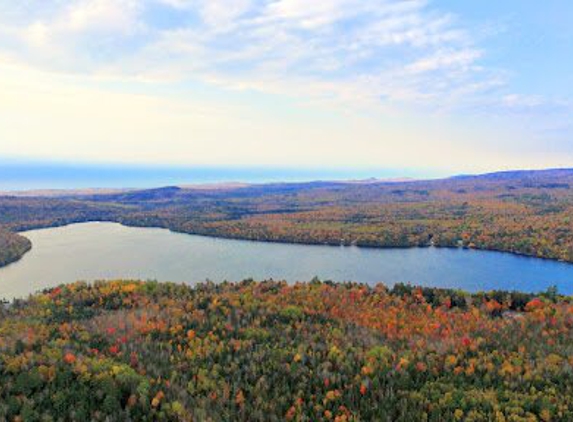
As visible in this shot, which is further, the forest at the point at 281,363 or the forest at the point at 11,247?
the forest at the point at 11,247

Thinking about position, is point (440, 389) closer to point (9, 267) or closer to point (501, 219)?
point (9, 267)

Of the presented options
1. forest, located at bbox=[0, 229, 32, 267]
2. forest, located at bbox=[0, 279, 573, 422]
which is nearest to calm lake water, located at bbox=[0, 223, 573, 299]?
forest, located at bbox=[0, 229, 32, 267]

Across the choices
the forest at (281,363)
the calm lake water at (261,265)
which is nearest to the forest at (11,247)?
the calm lake water at (261,265)

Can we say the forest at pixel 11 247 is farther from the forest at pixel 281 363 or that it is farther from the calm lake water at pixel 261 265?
the forest at pixel 281 363

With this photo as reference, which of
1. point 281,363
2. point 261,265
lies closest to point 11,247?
point 261,265

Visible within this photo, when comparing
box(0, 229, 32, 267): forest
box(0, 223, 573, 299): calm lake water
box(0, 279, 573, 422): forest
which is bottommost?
box(0, 223, 573, 299): calm lake water

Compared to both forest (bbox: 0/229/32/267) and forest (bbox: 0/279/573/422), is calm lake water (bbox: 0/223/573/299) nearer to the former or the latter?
forest (bbox: 0/229/32/267)
